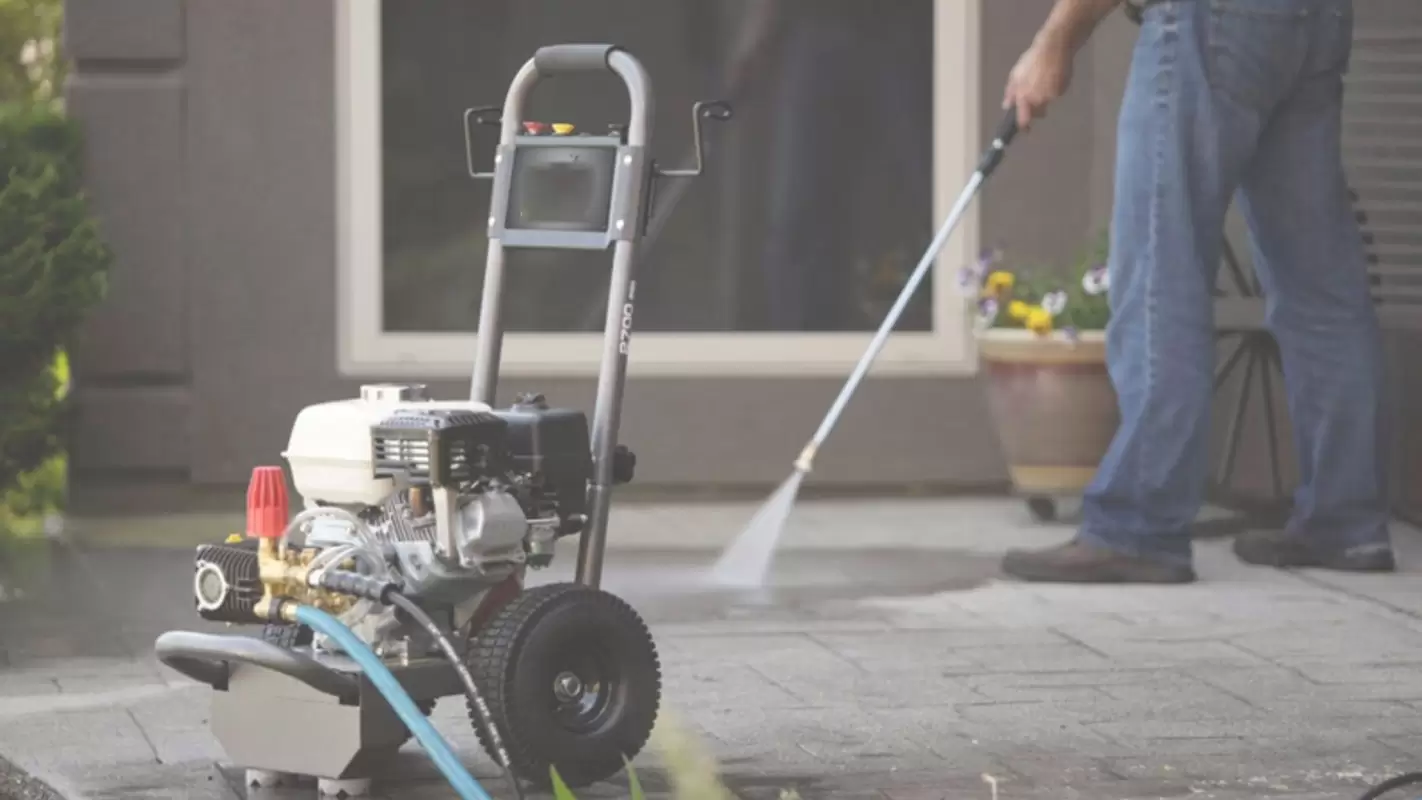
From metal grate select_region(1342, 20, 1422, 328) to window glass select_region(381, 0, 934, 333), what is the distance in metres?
1.46

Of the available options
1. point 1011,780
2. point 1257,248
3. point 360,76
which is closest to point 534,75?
point 1011,780

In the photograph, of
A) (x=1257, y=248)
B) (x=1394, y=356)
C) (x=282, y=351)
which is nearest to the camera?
(x=1257, y=248)

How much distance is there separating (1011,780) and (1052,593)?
2101 millimetres

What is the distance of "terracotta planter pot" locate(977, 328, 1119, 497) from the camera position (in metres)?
7.28

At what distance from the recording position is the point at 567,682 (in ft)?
13.0

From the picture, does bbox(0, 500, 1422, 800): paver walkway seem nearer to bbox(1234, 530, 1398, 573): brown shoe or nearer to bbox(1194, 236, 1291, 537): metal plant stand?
bbox(1234, 530, 1398, 573): brown shoe

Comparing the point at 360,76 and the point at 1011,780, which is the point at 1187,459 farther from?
the point at 360,76

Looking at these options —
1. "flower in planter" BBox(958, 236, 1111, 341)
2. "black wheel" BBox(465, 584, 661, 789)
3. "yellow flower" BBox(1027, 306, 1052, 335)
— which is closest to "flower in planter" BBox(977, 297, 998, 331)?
"flower in planter" BBox(958, 236, 1111, 341)

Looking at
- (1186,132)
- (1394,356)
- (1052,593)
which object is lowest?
(1052,593)

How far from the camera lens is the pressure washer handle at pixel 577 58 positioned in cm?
432

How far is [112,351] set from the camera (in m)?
7.88

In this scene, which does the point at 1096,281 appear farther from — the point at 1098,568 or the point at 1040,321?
the point at 1098,568

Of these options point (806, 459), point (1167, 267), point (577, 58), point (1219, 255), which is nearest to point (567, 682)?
point (577, 58)

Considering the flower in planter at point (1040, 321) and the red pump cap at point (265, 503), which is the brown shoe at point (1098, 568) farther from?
the red pump cap at point (265, 503)
